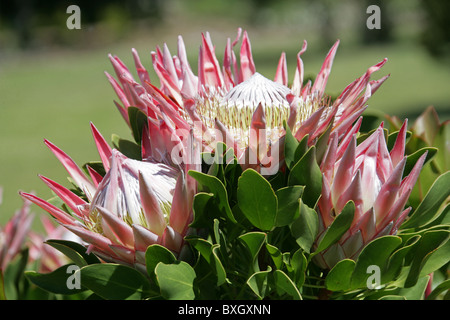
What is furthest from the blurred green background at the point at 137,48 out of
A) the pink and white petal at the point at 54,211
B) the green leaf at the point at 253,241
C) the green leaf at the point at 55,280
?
the green leaf at the point at 253,241

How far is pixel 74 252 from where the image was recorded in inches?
30.5

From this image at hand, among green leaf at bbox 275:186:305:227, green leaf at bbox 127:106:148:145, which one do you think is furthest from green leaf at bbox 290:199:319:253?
green leaf at bbox 127:106:148:145

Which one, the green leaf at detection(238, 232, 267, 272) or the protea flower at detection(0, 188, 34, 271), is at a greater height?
the green leaf at detection(238, 232, 267, 272)

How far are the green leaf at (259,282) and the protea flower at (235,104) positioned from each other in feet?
0.43

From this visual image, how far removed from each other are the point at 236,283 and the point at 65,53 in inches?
877

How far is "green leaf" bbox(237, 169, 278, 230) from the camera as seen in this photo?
697 mm

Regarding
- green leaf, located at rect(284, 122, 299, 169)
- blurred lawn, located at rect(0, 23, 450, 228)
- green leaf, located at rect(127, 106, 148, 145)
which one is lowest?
blurred lawn, located at rect(0, 23, 450, 228)

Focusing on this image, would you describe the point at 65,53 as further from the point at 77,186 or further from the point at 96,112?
the point at 77,186

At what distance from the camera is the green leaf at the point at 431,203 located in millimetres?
790

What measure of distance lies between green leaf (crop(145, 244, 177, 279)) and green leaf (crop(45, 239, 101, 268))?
106 mm

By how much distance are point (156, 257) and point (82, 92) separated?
16041 millimetres

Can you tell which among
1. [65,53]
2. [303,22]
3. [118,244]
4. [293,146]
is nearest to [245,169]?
[293,146]

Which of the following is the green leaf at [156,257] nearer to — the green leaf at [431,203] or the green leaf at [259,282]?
the green leaf at [259,282]

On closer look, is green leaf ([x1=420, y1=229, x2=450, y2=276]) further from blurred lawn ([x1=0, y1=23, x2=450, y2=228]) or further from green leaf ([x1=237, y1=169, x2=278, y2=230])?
blurred lawn ([x1=0, y1=23, x2=450, y2=228])
